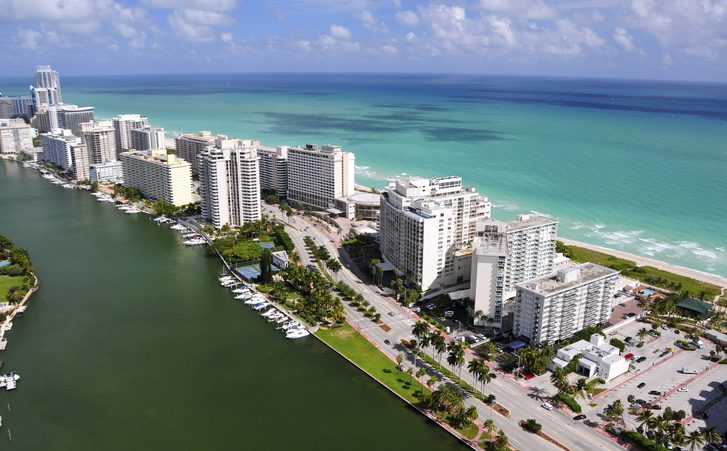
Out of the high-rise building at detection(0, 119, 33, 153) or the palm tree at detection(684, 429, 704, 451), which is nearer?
the palm tree at detection(684, 429, 704, 451)

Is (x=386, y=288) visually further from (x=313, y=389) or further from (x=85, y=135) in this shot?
(x=85, y=135)

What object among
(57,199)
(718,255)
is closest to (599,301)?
(718,255)

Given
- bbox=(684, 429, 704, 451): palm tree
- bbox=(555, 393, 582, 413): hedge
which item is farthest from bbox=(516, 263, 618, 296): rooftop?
bbox=(684, 429, 704, 451): palm tree

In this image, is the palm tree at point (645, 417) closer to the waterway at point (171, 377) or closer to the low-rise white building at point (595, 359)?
the low-rise white building at point (595, 359)

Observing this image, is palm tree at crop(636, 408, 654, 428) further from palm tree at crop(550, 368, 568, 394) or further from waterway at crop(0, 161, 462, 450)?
waterway at crop(0, 161, 462, 450)

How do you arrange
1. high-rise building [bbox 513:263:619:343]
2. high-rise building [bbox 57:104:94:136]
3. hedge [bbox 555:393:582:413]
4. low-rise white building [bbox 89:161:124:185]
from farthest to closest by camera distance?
high-rise building [bbox 57:104:94:136] < low-rise white building [bbox 89:161:124:185] < high-rise building [bbox 513:263:619:343] < hedge [bbox 555:393:582:413]

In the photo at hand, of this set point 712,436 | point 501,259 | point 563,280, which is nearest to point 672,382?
point 712,436
